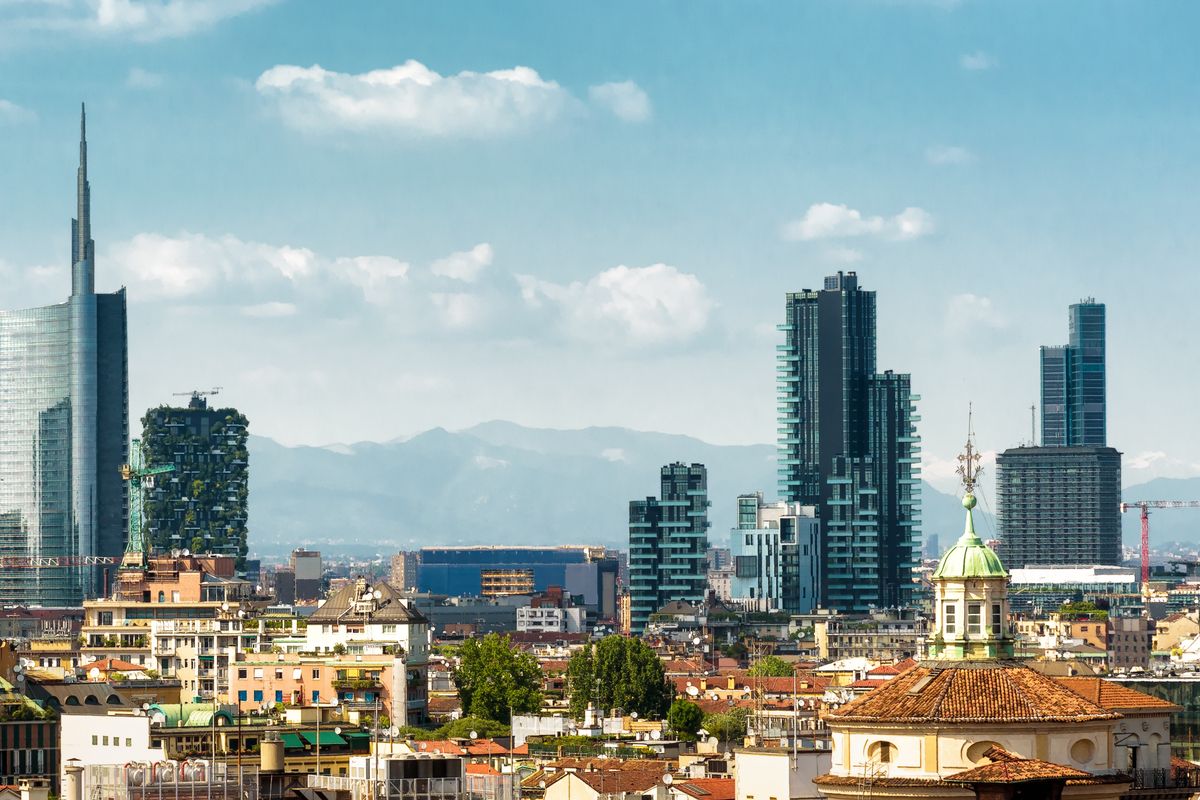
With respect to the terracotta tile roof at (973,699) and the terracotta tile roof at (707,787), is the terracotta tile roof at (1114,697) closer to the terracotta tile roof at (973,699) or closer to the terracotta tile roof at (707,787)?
the terracotta tile roof at (973,699)

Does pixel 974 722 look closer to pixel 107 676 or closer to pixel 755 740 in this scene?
pixel 755 740

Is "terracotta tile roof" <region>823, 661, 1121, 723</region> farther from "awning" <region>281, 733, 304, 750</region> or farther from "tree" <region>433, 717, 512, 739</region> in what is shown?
"tree" <region>433, 717, 512, 739</region>

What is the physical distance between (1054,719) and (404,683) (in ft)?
295

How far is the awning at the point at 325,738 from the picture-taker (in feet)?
318

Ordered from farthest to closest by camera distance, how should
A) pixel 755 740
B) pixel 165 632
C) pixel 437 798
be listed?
1. pixel 165 632
2. pixel 755 740
3. pixel 437 798

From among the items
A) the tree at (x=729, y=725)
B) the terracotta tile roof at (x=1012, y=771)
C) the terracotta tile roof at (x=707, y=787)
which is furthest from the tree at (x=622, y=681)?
the terracotta tile roof at (x=1012, y=771)

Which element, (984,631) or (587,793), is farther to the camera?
(587,793)

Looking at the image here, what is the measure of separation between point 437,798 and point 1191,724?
46414 mm

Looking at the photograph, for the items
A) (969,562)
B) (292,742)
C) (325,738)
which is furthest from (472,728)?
(969,562)

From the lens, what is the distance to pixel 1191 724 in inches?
4102

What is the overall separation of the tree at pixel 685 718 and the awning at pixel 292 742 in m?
42.7

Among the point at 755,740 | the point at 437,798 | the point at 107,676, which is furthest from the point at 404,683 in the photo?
the point at 437,798

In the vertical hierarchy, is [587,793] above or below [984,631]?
below

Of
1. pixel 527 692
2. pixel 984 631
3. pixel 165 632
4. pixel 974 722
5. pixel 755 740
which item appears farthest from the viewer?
pixel 165 632
